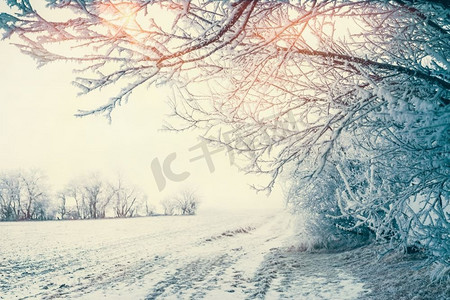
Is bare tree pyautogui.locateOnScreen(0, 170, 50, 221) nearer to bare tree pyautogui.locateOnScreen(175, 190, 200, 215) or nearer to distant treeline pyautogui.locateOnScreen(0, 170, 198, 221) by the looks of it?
distant treeline pyautogui.locateOnScreen(0, 170, 198, 221)

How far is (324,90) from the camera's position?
401 cm

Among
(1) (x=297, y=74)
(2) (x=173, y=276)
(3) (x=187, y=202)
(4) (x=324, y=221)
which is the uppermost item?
(1) (x=297, y=74)

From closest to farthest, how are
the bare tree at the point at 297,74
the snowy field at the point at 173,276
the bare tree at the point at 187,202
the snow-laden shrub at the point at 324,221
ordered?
the bare tree at the point at 297,74
the snowy field at the point at 173,276
the snow-laden shrub at the point at 324,221
the bare tree at the point at 187,202

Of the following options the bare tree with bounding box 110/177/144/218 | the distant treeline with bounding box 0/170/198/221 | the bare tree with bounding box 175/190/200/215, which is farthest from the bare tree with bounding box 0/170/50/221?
the bare tree with bounding box 175/190/200/215

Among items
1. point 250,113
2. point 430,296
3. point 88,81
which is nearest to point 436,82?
point 250,113

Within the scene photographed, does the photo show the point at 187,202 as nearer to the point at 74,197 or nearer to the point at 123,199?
the point at 123,199

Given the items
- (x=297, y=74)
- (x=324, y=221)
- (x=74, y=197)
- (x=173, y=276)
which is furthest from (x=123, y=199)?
(x=297, y=74)

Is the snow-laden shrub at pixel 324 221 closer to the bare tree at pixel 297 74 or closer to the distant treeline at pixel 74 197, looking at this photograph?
the bare tree at pixel 297 74

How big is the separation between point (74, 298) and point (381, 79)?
7595 mm

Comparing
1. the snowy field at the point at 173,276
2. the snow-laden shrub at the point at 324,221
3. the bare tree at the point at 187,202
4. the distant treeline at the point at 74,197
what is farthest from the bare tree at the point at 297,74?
the bare tree at the point at 187,202

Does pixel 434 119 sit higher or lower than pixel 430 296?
higher

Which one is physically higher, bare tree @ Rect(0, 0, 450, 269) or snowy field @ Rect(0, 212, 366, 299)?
bare tree @ Rect(0, 0, 450, 269)

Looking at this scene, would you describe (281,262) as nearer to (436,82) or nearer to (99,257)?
(99,257)

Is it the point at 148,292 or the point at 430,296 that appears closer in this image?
the point at 430,296
